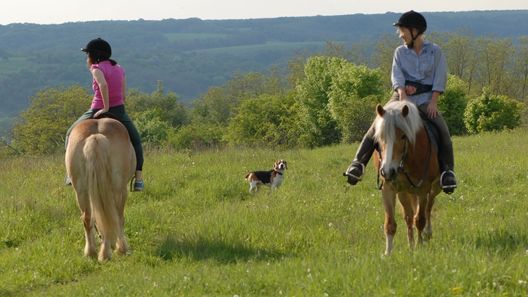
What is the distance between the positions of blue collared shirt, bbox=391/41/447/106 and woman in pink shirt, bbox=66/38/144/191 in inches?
156

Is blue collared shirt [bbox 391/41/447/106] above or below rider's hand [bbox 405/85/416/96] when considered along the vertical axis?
above

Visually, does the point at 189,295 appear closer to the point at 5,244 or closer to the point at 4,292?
the point at 4,292

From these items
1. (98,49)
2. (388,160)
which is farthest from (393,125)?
(98,49)

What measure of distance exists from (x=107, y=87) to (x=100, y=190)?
173 centimetres

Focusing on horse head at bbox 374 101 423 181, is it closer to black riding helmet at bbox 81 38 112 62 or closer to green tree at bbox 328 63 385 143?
black riding helmet at bbox 81 38 112 62

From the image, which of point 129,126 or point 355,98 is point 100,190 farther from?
point 355,98

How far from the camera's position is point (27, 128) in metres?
75.1

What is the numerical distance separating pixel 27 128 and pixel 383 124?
245ft

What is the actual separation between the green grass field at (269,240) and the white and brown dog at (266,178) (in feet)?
0.72

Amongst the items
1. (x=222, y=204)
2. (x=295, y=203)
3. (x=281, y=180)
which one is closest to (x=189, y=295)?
(x=295, y=203)

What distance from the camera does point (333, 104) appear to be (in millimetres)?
66375

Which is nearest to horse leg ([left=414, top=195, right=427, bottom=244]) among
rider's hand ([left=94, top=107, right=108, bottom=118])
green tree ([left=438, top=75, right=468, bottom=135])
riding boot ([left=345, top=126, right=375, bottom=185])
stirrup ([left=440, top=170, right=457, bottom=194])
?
stirrup ([left=440, top=170, right=457, bottom=194])

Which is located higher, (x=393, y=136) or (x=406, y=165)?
(x=393, y=136)

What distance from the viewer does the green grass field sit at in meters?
5.30
